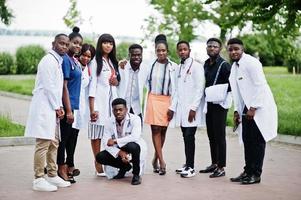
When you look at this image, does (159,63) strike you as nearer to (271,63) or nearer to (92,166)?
(92,166)

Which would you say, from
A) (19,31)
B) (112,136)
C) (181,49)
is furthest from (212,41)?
(19,31)

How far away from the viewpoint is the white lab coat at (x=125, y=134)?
7.79m

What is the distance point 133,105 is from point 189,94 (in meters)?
0.84

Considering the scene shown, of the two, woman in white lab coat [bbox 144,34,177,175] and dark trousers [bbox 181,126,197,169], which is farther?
woman in white lab coat [bbox 144,34,177,175]

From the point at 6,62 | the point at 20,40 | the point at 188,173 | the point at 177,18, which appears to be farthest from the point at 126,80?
the point at 20,40

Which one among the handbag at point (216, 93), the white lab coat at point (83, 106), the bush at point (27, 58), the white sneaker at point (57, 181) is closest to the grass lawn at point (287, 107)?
the handbag at point (216, 93)

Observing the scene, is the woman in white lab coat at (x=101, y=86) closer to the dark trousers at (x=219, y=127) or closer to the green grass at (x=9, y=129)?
the dark trousers at (x=219, y=127)

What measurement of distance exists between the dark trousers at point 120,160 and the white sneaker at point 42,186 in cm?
89

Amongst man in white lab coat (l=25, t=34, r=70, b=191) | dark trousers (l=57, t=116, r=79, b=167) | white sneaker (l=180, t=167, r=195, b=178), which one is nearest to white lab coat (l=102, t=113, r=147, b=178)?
dark trousers (l=57, t=116, r=79, b=167)

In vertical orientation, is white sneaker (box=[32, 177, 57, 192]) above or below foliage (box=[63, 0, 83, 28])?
below

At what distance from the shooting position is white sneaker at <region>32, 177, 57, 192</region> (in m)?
7.12

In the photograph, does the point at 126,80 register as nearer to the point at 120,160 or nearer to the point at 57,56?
the point at 120,160

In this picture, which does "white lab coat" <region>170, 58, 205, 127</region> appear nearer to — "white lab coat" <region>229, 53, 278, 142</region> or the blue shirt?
"white lab coat" <region>229, 53, 278, 142</region>

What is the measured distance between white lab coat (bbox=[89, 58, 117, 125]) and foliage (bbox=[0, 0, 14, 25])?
671cm
